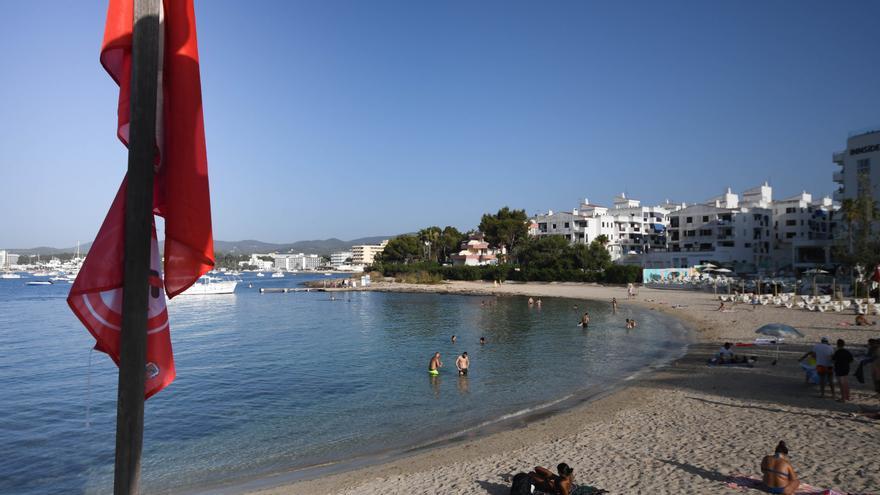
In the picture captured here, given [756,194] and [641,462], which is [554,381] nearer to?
[641,462]

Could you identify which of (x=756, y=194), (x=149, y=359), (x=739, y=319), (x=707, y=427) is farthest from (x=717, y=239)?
(x=149, y=359)

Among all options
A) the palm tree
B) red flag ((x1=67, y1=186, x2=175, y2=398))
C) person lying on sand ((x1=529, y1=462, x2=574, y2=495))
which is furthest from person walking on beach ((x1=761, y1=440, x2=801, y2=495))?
the palm tree

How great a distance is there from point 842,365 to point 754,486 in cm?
701

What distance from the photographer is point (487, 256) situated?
117312 mm

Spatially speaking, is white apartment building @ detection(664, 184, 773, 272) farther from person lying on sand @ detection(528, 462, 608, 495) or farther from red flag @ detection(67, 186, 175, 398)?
red flag @ detection(67, 186, 175, 398)

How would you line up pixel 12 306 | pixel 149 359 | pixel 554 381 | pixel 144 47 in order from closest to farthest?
pixel 144 47
pixel 149 359
pixel 554 381
pixel 12 306

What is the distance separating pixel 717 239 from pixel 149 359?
9643 centimetres

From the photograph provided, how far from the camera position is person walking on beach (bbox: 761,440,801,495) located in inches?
347

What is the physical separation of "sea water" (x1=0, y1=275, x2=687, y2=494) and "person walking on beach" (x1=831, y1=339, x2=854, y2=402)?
24.8 ft

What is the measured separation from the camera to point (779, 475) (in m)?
8.95

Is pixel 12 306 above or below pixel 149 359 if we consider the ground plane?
below

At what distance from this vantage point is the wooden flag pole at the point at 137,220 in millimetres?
2793

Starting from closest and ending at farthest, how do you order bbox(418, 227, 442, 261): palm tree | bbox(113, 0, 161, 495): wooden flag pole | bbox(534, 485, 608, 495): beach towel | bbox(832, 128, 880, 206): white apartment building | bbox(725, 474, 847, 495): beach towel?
bbox(113, 0, 161, 495): wooden flag pole < bbox(725, 474, 847, 495): beach towel < bbox(534, 485, 608, 495): beach towel < bbox(832, 128, 880, 206): white apartment building < bbox(418, 227, 442, 261): palm tree

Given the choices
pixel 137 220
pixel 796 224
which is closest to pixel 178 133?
pixel 137 220
